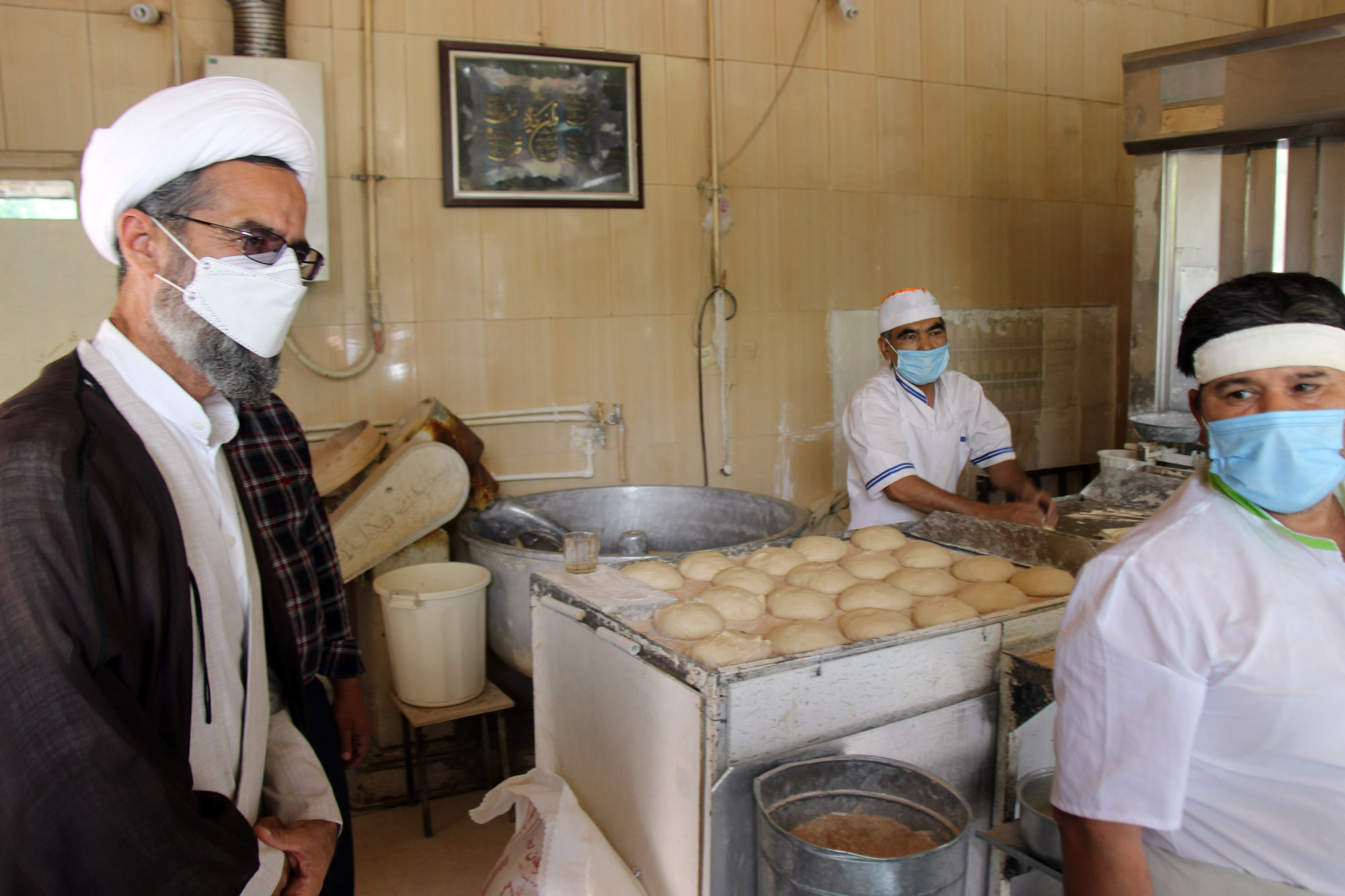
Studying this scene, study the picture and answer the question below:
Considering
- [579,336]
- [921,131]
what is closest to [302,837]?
[579,336]

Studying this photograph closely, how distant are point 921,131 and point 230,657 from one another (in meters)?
3.69

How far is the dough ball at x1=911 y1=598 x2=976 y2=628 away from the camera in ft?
5.26

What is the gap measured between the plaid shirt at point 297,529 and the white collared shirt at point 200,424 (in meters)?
0.21

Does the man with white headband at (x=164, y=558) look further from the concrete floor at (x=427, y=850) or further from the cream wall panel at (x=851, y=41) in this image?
the cream wall panel at (x=851, y=41)

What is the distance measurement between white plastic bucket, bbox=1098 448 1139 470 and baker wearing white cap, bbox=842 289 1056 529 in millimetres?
242

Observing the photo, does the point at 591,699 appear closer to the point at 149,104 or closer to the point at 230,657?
the point at 230,657

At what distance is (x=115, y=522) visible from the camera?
3.17 ft

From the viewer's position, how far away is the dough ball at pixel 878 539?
2.14 meters

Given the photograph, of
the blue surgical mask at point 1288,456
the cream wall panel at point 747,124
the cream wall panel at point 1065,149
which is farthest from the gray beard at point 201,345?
the cream wall panel at point 1065,149

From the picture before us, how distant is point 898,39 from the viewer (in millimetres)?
3877

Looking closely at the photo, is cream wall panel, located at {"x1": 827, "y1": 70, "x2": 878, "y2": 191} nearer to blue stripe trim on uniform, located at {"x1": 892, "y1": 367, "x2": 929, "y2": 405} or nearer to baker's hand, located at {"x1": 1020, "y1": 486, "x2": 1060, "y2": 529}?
blue stripe trim on uniform, located at {"x1": 892, "y1": 367, "x2": 929, "y2": 405}

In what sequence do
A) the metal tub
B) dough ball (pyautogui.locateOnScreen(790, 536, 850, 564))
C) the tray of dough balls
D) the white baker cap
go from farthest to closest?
the white baker cap
dough ball (pyautogui.locateOnScreen(790, 536, 850, 564))
the tray of dough balls
the metal tub

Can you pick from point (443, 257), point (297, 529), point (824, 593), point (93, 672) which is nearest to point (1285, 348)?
point (824, 593)

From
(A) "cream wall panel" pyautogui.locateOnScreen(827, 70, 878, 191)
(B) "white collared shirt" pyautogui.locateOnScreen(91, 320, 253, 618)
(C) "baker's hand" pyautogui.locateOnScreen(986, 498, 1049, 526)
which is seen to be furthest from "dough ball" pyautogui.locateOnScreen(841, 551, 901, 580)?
(A) "cream wall panel" pyautogui.locateOnScreen(827, 70, 878, 191)
